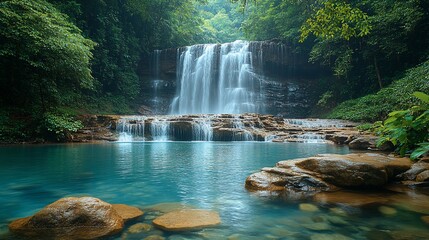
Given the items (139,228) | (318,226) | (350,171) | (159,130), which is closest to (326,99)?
(159,130)

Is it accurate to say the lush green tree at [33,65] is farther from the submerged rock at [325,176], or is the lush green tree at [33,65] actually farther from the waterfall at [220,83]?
the waterfall at [220,83]

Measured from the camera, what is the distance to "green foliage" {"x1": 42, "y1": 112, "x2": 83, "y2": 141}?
12.6 m

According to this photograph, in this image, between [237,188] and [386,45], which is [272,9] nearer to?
[386,45]

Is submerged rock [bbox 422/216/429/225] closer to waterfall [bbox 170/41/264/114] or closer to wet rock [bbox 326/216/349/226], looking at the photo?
wet rock [bbox 326/216/349/226]

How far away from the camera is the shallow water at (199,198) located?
280 centimetres

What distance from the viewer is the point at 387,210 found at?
341 centimetres

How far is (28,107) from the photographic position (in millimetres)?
13688

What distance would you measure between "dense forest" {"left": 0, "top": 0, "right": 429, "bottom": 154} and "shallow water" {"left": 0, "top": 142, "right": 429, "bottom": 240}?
312 cm

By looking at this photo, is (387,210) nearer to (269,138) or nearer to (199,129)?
(269,138)

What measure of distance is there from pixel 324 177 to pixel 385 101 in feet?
48.3

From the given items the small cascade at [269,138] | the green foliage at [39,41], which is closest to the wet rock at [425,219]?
the small cascade at [269,138]

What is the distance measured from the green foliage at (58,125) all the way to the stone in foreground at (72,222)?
11.1 m

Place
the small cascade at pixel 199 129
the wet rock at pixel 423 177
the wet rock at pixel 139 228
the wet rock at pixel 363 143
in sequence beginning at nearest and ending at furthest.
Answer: the wet rock at pixel 139 228 → the wet rock at pixel 423 177 → the wet rock at pixel 363 143 → the small cascade at pixel 199 129

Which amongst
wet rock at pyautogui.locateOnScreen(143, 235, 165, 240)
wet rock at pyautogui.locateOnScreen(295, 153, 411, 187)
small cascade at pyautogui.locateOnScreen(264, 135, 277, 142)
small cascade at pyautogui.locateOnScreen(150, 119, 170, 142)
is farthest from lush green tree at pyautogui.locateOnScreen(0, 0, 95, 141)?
wet rock at pyautogui.locateOnScreen(295, 153, 411, 187)
